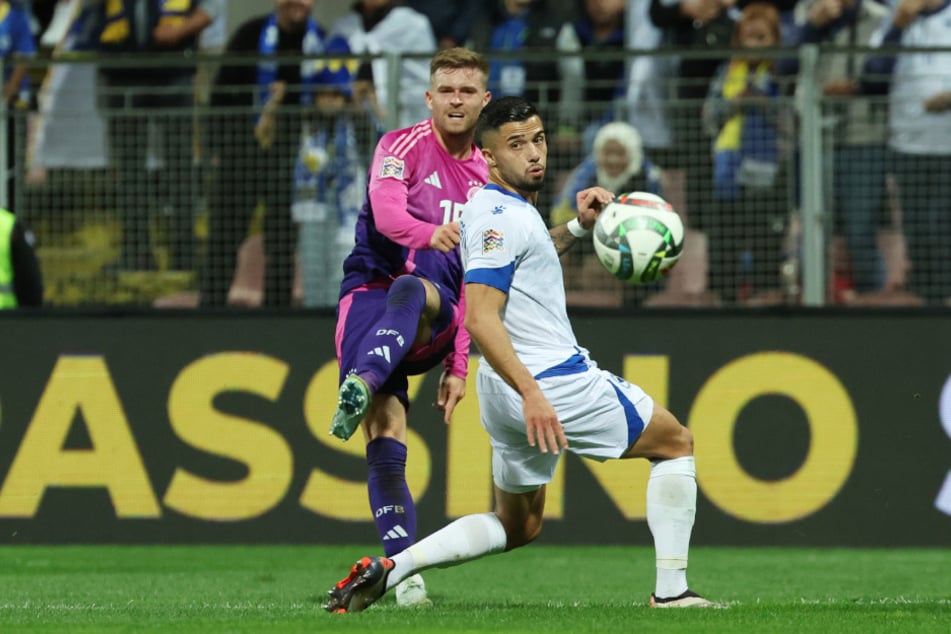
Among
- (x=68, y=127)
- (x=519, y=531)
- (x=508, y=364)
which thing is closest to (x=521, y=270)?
(x=508, y=364)

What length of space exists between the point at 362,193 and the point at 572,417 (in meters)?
4.90

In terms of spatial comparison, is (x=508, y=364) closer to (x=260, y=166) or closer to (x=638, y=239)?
(x=638, y=239)

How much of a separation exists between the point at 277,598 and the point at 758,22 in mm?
6087

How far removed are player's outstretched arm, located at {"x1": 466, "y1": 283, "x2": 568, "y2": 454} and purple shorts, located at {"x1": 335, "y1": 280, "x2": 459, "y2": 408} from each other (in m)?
1.35

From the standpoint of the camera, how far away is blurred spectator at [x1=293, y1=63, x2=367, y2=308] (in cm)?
1128

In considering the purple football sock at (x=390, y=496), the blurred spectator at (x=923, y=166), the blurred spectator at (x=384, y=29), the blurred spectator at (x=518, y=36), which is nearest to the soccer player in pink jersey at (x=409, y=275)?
the purple football sock at (x=390, y=496)

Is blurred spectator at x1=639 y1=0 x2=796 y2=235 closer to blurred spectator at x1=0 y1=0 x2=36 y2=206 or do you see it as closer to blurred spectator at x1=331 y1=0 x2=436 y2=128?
blurred spectator at x1=331 y1=0 x2=436 y2=128

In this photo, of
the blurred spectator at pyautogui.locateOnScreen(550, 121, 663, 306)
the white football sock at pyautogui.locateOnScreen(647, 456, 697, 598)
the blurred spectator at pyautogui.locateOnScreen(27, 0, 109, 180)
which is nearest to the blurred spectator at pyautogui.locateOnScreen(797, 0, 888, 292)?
the blurred spectator at pyautogui.locateOnScreen(550, 121, 663, 306)

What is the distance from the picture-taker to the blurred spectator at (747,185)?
439 inches

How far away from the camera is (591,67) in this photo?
458 inches

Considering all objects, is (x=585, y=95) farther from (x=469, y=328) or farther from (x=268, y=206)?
(x=469, y=328)

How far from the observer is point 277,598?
808 centimetres

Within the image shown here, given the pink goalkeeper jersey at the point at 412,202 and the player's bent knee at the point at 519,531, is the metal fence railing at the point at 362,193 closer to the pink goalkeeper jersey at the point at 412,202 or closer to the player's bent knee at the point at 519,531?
the pink goalkeeper jersey at the point at 412,202

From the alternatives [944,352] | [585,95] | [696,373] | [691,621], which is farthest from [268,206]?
[691,621]
